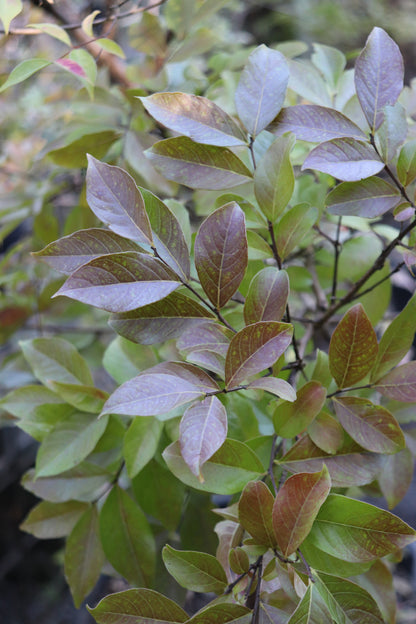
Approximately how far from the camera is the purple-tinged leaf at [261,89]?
0.31m

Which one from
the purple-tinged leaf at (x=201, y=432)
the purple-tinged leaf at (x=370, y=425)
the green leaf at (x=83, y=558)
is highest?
the purple-tinged leaf at (x=201, y=432)

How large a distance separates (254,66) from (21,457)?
41.5 inches

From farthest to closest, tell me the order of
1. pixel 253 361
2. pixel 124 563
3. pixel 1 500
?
pixel 1 500, pixel 124 563, pixel 253 361

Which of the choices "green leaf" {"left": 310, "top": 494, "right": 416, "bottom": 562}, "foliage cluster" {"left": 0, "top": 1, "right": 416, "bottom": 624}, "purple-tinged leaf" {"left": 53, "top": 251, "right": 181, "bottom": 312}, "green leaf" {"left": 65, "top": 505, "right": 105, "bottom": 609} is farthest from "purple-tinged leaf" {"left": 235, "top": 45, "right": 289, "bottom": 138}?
"green leaf" {"left": 65, "top": 505, "right": 105, "bottom": 609}

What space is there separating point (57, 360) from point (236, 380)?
216 millimetres

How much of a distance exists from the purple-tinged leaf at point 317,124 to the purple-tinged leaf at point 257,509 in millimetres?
209

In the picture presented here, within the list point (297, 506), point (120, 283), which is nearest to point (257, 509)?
point (297, 506)

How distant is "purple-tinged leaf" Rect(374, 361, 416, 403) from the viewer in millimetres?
301

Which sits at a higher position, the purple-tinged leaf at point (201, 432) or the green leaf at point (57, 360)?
the purple-tinged leaf at point (201, 432)

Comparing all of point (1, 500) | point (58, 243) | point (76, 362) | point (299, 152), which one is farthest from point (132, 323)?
point (1, 500)

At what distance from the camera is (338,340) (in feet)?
0.96

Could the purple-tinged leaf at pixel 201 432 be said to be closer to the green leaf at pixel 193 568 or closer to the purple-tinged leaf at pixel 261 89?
the green leaf at pixel 193 568

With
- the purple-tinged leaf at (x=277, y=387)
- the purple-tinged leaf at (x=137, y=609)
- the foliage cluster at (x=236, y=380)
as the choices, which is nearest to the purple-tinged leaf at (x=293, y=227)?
the foliage cluster at (x=236, y=380)

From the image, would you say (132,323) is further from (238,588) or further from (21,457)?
(21,457)
